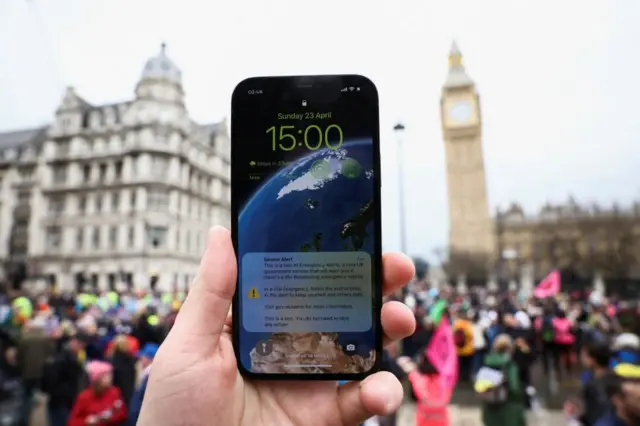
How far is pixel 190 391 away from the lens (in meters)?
1.78

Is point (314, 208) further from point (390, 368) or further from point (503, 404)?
point (390, 368)

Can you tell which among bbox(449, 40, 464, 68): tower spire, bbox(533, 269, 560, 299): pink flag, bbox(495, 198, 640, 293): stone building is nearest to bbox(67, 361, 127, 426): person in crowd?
bbox(533, 269, 560, 299): pink flag

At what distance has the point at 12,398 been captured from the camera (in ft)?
21.1

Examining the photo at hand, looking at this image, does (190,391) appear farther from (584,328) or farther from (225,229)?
(584,328)

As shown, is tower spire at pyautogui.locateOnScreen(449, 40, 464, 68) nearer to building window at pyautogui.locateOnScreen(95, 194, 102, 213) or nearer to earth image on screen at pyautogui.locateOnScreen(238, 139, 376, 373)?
building window at pyautogui.locateOnScreen(95, 194, 102, 213)

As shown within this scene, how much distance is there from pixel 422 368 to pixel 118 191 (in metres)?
36.3

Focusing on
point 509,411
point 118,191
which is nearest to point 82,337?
point 509,411

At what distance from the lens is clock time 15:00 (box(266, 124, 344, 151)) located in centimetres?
203

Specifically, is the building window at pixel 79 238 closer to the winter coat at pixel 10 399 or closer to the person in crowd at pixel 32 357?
the person in crowd at pixel 32 357

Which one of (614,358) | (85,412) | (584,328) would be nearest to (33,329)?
(85,412)

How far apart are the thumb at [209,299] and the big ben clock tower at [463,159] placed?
75415 mm

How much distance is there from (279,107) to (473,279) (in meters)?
52.1

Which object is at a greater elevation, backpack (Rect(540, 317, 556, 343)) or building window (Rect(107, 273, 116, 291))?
building window (Rect(107, 273, 116, 291))

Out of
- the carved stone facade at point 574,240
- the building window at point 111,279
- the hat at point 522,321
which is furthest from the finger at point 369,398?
the carved stone facade at point 574,240
